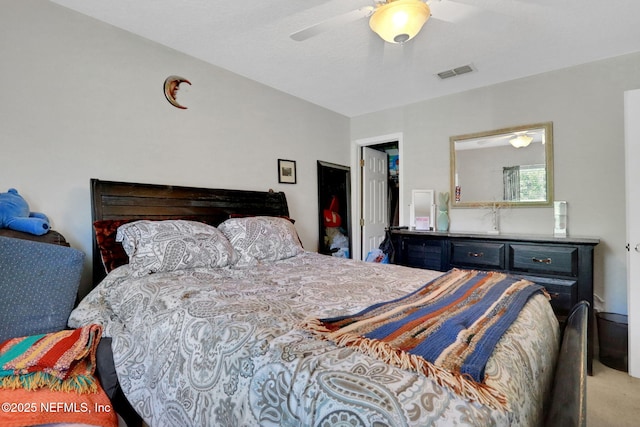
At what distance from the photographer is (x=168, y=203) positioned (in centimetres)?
250

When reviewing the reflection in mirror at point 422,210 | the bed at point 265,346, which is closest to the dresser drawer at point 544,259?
the reflection in mirror at point 422,210

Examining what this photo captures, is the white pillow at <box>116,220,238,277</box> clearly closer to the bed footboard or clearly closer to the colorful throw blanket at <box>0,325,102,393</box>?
the colorful throw blanket at <box>0,325,102,393</box>

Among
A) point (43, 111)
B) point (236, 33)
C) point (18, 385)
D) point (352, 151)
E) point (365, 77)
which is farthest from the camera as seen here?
point (352, 151)

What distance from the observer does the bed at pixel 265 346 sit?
0.70 m

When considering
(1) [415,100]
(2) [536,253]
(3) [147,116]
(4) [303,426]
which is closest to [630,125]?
(2) [536,253]

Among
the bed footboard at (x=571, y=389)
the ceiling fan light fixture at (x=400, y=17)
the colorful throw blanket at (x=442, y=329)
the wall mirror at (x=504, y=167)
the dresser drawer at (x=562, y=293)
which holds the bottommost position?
the dresser drawer at (x=562, y=293)

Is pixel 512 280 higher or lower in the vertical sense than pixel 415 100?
lower

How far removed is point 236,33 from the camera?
2355 millimetres

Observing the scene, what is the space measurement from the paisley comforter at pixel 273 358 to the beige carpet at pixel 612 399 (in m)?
0.95

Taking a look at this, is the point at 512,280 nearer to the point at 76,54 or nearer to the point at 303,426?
the point at 303,426

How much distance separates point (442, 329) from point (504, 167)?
2893mm

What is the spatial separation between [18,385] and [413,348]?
56.1 inches

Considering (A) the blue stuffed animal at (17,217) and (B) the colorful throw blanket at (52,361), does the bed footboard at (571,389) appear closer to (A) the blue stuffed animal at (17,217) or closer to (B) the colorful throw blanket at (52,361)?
(B) the colorful throw blanket at (52,361)

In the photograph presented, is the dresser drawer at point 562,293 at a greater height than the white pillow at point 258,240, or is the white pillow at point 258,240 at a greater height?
the white pillow at point 258,240
